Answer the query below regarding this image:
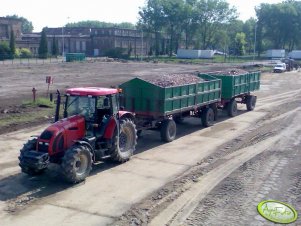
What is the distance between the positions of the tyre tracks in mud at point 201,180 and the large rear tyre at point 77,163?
186 centimetres

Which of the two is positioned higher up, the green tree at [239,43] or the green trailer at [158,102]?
the green tree at [239,43]

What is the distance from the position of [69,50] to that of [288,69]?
5745 centimetres

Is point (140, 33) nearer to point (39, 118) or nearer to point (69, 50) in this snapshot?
point (69, 50)

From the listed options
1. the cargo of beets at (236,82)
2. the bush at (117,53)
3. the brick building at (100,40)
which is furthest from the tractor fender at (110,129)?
the brick building at (100,40)

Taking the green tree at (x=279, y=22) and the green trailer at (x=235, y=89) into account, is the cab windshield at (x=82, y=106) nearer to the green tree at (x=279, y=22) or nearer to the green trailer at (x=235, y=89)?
the green trailer at (x=235, y=89)

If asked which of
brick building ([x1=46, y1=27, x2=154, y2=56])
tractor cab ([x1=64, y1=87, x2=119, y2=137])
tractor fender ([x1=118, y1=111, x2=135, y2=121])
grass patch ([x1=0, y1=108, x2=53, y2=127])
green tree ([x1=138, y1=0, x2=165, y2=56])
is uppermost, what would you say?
green tree ([x1=138, y1=0, x2=165, y2=56])

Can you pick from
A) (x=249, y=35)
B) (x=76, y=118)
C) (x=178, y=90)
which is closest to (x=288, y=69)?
(x=178, y=90)

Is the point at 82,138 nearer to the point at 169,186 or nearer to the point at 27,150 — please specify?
the point at 27,150

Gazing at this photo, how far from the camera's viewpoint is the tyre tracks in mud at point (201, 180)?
852 cm

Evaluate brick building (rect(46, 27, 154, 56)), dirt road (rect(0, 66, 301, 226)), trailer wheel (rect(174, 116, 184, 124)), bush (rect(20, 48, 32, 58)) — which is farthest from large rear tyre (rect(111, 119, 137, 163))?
brick building (rect(46, 27, 154, 56))

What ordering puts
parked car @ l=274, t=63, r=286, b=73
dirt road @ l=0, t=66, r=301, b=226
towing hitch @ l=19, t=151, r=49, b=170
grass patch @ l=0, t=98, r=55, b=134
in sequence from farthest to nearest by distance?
parked car @ l=274, t=63, r=286, b=73, grass patch @ l=0, t=98, r=55, b=134, towing hitch @ l=19, t=151, r=49, b=170, dirt road @ l=0, t=66, r=301, b=226

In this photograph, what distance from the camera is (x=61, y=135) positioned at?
10086 millimetres

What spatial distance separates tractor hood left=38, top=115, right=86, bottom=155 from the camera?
9938 mm

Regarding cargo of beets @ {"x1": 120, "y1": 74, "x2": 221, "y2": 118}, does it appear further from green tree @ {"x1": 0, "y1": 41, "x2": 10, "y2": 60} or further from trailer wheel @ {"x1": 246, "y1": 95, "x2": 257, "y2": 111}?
green tree @ {"x1": 0, "y1": 41, "x2": 10, "y2": 60}
